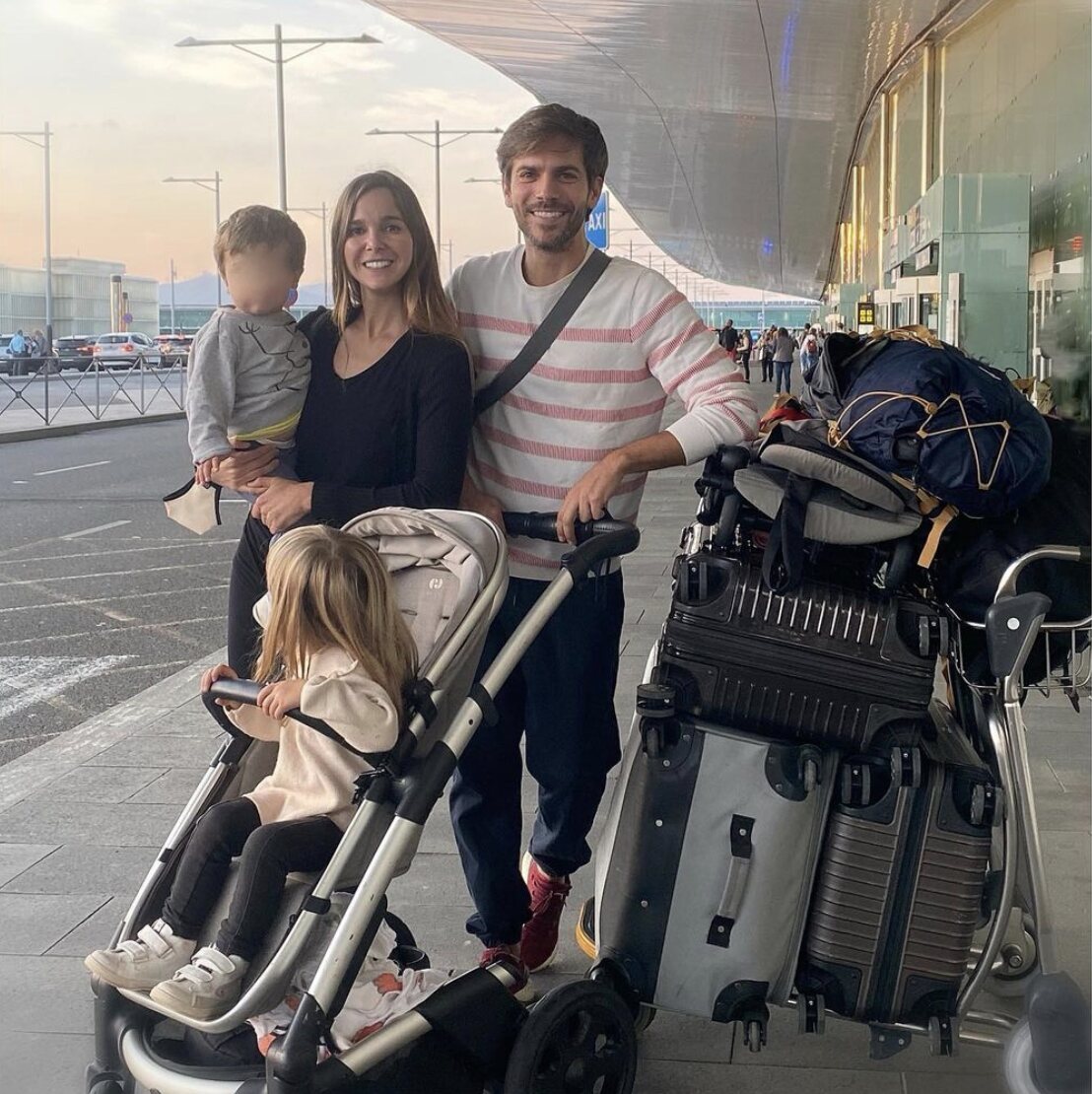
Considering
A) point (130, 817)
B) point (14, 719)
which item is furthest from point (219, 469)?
point (14, 719)

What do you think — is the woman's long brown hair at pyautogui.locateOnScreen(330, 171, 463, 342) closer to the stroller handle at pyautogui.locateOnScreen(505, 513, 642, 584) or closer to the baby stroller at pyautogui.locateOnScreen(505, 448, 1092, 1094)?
the stroller handle at pyautogui.locateOnScreen(505, 513, 642, 584)

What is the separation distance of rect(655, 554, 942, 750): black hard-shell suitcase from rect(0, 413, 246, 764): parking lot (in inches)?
156

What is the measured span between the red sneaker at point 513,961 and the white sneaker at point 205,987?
848 millimetres

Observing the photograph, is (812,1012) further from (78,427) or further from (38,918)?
(78,427)

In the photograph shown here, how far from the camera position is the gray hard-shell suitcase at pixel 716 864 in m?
2.96

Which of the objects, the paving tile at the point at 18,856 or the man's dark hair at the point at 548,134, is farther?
the paving tile at the point at 18,856

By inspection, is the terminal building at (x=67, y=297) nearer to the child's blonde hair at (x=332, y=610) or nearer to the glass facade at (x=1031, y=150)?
the glass facade at (x=1031, y=150)

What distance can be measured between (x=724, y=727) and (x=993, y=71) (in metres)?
13.1

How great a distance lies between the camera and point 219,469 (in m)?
3.27

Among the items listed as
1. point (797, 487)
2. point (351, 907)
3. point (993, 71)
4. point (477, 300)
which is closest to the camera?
point (351, 907)

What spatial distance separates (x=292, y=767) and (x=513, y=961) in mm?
891

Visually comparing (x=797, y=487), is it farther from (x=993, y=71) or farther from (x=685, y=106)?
(x=685, y=106)

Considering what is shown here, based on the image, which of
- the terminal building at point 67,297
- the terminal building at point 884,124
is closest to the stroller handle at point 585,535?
the terminal building at point 884,124

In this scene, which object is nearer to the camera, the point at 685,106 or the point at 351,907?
the point at 351,907
